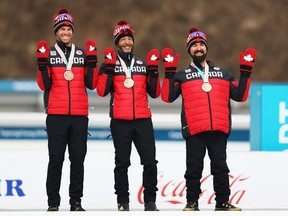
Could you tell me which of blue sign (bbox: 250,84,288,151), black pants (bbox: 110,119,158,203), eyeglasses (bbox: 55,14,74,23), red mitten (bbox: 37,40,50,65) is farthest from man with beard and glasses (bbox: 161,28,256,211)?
blue sign (bbox: 250,84,288,151)

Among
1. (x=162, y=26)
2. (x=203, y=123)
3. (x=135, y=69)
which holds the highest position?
(x=162, y=26)

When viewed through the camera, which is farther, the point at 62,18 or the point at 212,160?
the point at 62,18

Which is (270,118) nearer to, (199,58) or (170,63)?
(199,58)

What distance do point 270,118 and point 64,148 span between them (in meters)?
2.86

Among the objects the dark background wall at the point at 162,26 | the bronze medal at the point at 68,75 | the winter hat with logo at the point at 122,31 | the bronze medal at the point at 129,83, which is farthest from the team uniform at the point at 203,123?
the dark background wall at the point at 162,26

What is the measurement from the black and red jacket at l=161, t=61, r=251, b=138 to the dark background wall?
25.6 m

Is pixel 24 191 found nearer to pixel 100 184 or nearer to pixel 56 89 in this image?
pixel 100 184

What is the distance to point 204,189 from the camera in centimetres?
941

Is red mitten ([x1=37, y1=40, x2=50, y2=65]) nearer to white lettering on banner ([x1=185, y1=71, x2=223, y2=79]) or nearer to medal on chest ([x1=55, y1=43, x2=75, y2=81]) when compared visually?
medal on chest ([x1=55, y1=43, x2=75, y2=81])

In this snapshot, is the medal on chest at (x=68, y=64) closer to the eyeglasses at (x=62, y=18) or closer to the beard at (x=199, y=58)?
the eyeglasses at (x=62, y=18)

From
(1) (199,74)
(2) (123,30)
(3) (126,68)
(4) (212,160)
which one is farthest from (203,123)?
(2) (123,30)

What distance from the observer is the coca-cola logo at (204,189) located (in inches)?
371

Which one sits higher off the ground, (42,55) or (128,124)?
(42,55)

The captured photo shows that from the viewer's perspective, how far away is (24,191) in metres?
9.29
